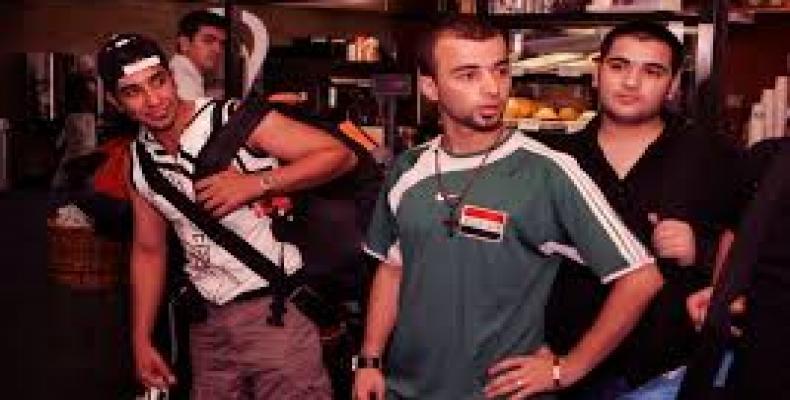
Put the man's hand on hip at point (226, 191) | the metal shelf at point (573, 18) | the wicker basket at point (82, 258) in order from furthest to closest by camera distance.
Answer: the metal shelf at point (573, 18), the wicker basket at point (82, 258), the man's hand on hip at point (226, 191)

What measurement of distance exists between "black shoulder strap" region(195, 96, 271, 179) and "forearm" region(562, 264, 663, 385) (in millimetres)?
1122

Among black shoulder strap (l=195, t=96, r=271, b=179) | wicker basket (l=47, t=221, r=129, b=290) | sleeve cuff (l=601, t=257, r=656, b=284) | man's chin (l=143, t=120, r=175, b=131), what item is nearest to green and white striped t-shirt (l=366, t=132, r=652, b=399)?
sleeve cuff (l=601, t=257, r=656, b=284)

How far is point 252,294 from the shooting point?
115 inches

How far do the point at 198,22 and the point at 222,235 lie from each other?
2.62 m

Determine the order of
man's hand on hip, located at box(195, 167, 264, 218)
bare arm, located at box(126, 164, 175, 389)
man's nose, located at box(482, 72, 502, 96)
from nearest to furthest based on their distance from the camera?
man's nose, located at box(482, 72, 502, 96), man's hand on hip, located at box(195, 167, 264, 218), bare arm, located at box(126, 164, 175, 389)

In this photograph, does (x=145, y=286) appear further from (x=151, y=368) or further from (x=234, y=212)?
(x=234, y=212)

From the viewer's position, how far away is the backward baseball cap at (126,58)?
2934 millimetres

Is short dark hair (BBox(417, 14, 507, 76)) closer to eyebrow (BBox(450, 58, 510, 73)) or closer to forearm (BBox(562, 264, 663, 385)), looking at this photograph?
eyebrow (BBox(450, 58, 510, 73))

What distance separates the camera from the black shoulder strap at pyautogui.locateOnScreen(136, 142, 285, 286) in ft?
9.48

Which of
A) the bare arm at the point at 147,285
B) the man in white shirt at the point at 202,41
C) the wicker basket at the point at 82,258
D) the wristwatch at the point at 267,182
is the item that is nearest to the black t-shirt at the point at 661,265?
the wristwatch at the point at 267,182

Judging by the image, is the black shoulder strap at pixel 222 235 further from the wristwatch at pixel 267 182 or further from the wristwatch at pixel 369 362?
the wristwatch at pixel 369 362

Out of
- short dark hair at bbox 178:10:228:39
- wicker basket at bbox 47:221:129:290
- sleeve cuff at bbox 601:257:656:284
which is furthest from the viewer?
short dark hair at bbox 178:10:228:39

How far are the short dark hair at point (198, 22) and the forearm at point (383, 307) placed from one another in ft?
9.92

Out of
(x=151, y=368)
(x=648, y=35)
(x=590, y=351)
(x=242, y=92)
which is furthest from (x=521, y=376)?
(x=242, y=92)
